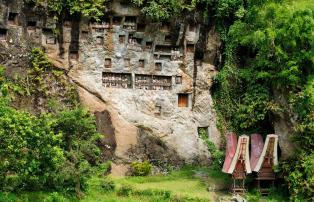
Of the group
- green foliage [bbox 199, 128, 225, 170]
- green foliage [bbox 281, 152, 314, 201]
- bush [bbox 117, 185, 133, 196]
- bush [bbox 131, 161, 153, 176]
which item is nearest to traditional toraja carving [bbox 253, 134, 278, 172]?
green foliage [bbox 281, 152, 314, 201]

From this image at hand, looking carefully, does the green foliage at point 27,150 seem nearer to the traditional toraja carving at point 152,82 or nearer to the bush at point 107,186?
the bush at point 107,186

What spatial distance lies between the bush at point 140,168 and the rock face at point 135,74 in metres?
0.48

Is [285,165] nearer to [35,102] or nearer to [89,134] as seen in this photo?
[89,134]

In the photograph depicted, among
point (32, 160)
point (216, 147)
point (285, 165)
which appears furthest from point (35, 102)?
point (285, 165)

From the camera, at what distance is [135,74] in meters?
23.2

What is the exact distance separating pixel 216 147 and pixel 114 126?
395 centimetres

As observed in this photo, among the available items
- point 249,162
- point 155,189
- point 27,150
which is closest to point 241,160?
point 249,162

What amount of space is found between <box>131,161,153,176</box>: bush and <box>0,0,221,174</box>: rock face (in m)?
0.48

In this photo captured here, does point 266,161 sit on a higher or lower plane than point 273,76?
lower

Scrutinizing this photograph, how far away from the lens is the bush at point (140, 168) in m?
21.7

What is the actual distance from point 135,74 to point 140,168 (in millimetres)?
3673

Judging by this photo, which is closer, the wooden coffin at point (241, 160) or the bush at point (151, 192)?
the bush at point (151, 192)

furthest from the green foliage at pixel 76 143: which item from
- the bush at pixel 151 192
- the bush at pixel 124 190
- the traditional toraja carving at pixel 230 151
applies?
the traditional toraja carving at pixel 230 151

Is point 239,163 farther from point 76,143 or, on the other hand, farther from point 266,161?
point 76,143
